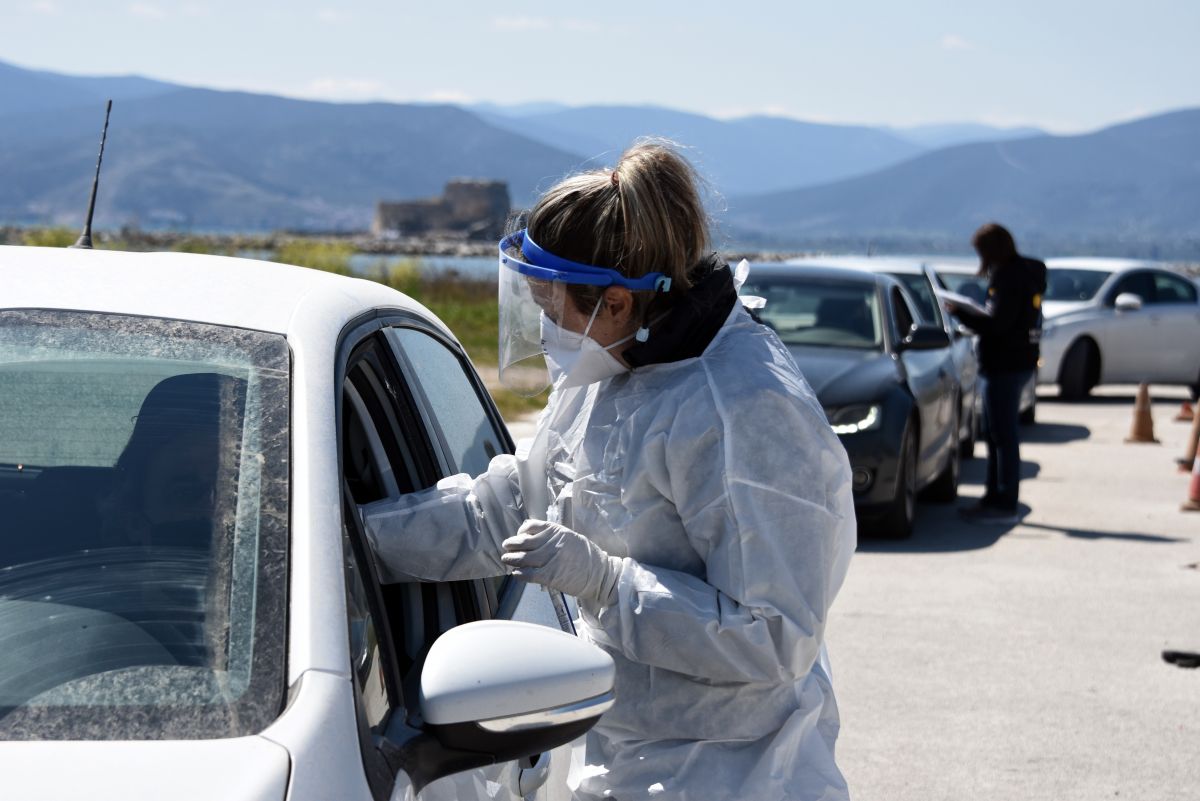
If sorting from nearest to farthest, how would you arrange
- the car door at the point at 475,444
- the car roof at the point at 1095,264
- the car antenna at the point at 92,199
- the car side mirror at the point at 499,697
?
the car side mirror at the point at 499,697
the car door at the point at 475,444
the car antenna at the point at 92,199
the car roof at the point at 1095,264

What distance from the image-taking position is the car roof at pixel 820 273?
1178 cm

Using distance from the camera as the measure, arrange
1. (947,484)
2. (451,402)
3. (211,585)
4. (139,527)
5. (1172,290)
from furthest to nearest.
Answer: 1. (1172,290)
2. (947,484)
3. (451,402)
4. (139,527)
5. (211,585)

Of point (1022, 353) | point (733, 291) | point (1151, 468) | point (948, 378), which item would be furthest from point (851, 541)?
point (1151, 468)

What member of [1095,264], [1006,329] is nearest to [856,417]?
[1006,329]

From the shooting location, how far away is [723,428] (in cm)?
238

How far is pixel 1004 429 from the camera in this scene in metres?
10.7

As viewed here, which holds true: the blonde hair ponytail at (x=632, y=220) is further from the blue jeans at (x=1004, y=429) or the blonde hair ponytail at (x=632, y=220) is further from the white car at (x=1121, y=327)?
the white car at (x=1121, y=327)

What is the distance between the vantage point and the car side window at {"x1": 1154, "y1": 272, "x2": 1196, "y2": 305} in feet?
65.3

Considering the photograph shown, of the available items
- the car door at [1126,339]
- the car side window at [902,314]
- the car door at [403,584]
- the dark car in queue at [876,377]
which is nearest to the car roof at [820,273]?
the dark car in queue at [876,377]

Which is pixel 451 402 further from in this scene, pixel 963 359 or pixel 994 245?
pixel 963 359

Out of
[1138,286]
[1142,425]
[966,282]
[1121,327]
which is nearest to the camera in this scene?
[1142,425]

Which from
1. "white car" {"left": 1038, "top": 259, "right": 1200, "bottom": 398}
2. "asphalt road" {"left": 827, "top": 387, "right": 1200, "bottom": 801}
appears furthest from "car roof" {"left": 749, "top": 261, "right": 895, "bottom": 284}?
"white car" {"left": 1038, "top": 259, "right": 1200, "bottom": 398}

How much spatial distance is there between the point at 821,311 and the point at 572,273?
9.22 metres

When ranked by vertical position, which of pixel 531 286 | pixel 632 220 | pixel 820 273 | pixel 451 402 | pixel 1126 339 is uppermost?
pixel 632 220
